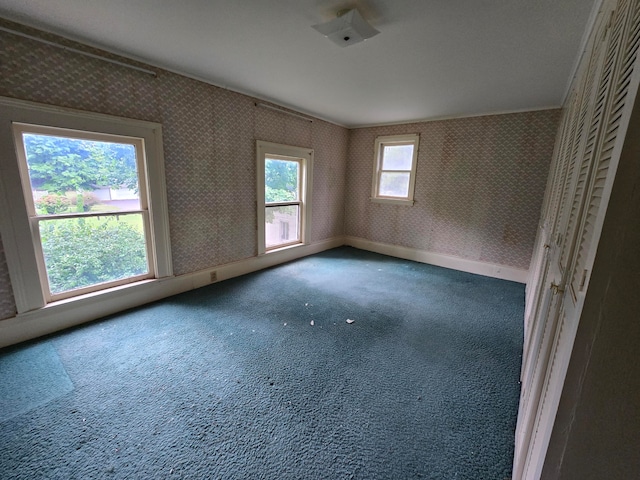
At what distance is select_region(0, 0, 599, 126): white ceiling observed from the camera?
5.51ft

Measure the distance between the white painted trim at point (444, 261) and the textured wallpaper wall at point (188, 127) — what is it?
2215mm

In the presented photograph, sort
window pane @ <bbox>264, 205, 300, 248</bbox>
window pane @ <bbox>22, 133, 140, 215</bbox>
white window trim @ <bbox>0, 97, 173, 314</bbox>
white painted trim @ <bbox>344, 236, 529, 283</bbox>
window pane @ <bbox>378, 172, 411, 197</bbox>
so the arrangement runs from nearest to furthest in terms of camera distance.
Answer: white window trim @ <bbox>0, 97, 173, 314</bbox>
window pane @ <bbox>22, 133, 140, 215</bbox>
white painted trim @ <bbox>344, 236, 529, 283</bbox>
window pane @ <bbox>264, 205, 300, 248</bbox>
window pane @ <bbox>378, 172, 411, 197</bbox>

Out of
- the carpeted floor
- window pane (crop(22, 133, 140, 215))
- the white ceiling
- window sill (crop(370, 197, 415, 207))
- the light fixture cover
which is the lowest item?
the carpeted floor

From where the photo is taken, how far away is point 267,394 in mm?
1716

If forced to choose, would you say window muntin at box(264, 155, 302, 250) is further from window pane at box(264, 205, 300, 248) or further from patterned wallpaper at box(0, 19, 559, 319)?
patterned wallpaper at box(0, 19, 559, 319)

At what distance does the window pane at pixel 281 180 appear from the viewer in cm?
398

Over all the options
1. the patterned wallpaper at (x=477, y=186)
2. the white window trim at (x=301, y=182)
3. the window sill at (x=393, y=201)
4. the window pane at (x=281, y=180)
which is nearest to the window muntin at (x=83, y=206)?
the white window trim at (x=301, y=182)

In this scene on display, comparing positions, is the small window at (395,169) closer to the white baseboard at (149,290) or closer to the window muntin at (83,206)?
the white baseboard at (149,290)

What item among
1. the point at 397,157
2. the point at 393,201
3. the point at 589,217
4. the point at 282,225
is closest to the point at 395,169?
the point at 397,157

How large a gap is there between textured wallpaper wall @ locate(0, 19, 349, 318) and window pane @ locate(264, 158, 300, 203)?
0.31 m

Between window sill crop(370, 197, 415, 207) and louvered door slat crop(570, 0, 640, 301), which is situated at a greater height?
louvered door slat crop(570, 0, 640, 301)

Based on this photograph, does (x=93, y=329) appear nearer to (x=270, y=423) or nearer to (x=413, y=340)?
(x=270, y=423)

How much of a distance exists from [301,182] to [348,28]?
2900 mm

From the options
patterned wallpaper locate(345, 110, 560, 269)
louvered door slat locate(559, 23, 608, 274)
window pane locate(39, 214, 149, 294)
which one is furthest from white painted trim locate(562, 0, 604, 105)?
window pane locate(39, 214, 149, 294)
